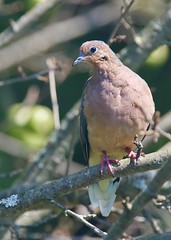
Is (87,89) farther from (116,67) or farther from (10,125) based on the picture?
(10,125)

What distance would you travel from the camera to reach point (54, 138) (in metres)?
6.59

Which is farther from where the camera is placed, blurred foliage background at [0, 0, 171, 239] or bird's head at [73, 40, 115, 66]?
blurred foliage background at [0, 0, 171, 239]

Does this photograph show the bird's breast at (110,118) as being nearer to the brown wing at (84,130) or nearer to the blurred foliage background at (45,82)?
the brown wing at (84,130)

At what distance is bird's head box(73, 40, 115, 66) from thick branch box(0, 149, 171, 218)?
0.85 metres

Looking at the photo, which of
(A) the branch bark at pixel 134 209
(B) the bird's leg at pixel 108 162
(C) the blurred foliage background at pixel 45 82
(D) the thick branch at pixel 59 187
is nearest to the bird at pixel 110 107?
(B) the bird's leg at pixel 108 162

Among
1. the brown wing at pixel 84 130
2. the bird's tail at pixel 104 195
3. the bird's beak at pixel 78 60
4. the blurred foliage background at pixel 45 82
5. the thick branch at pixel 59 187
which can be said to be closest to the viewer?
the thick branch at pixel 59 187

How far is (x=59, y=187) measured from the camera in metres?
4.92

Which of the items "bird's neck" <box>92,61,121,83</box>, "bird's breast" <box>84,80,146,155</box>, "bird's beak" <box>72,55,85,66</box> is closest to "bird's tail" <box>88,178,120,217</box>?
"bird's breast" <box>84,80,146,155</box>

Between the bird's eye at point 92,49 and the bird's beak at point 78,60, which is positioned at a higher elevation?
the bird's beak at point 78,60

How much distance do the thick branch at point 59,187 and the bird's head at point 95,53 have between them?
850mm

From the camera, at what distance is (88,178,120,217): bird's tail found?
5824 mm

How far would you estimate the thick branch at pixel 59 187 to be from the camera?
4.84m

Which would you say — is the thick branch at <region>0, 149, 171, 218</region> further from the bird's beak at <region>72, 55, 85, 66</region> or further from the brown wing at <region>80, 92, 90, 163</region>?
the bird's beak at <region>72, 55, 85, 66</region>

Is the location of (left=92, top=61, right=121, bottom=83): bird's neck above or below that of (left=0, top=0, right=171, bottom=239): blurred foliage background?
above
